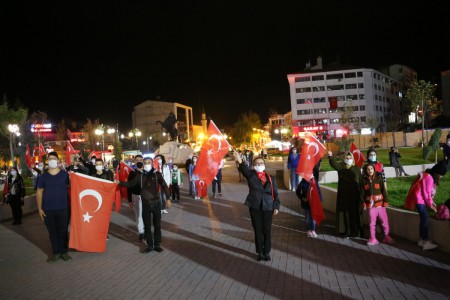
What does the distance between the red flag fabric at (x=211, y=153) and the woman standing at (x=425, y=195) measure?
3.93 metres

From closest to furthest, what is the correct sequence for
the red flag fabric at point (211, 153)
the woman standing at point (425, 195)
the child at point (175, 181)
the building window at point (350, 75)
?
the woman standing at point (425, 195)
the red flag fabric at point (211, 153)
the child at point (175, 181)
the building window at point (350, 75)

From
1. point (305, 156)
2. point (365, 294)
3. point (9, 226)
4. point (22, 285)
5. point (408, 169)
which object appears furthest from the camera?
point (408, 169)

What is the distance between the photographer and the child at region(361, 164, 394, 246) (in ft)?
27.2

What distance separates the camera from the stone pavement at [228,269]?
593cm

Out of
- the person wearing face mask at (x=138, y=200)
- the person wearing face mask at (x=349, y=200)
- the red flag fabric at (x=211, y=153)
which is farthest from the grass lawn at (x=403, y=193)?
the person wearing face mask at (x=138, y=200)

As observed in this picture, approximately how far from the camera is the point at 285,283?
244 inches

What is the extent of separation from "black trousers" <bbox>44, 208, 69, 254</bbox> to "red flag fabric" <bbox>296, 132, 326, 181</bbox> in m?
5.02

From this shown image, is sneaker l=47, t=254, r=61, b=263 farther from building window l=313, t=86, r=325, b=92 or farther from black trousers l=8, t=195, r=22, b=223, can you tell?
building window l=313, t=86, r=325, b=92

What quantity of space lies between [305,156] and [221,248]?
2.82 metres

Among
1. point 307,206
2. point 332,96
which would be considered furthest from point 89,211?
point 332,96

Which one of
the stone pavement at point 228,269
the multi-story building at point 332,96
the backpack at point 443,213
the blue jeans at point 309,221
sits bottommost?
the stone pavement at point 228,269

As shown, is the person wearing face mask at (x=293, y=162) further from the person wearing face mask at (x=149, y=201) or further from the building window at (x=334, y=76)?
the building window at (x=334, y=76)

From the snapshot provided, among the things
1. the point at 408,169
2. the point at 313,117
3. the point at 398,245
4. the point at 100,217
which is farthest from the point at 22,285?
the point at 313,117

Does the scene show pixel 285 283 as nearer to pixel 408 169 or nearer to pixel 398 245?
pixel 398 245
